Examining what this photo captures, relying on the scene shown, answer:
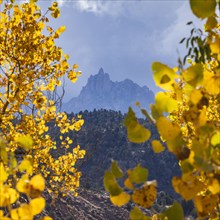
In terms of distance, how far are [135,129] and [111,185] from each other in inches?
8.2

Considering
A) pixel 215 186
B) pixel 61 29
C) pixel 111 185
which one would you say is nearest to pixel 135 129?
pixel 111 185

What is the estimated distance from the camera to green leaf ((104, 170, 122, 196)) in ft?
4.02

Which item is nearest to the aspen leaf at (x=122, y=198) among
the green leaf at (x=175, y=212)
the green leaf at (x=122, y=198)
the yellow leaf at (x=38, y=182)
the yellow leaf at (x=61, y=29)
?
the green leaf at (x=122, y=198)

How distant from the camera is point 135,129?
4.19 feet

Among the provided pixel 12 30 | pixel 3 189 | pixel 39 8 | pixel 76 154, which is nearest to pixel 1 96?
pixel 12 30

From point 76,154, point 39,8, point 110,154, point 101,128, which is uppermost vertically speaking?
point 101,128

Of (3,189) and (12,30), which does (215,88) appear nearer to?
(3,189)

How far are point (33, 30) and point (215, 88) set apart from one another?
6.54 meters

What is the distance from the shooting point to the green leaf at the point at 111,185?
1.23 metres

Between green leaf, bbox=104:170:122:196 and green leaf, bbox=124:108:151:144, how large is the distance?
156mm

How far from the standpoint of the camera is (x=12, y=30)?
24.3ft

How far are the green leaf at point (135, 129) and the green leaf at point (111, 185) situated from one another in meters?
0.16

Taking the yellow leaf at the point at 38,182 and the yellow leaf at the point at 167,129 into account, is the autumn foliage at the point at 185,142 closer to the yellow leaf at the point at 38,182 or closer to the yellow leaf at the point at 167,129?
the yellow leaf at the point at 167,129

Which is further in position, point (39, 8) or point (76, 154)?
point (76, 154)
